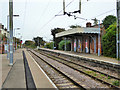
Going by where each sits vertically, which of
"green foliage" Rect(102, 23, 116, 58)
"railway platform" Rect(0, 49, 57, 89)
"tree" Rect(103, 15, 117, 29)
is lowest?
"railway platform" Rect(0, 49, 57, 89)

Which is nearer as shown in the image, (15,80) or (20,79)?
(15,80)

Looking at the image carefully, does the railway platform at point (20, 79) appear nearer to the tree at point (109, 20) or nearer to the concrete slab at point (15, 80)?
the concrete slab at point (15, 80)

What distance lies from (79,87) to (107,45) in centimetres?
1393

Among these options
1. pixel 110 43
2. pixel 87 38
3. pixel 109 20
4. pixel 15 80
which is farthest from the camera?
pixel 109 20

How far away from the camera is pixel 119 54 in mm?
15086

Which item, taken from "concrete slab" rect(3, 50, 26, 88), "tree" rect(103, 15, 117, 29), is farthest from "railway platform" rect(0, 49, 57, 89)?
"tree" rect(103, 15, 117, 29)

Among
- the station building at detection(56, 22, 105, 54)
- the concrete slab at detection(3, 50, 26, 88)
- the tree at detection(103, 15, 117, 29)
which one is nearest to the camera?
the concrete slab at detection(3, 50, 26, 88)

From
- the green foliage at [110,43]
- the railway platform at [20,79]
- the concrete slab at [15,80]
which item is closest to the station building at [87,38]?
the green foliage at [110,43]

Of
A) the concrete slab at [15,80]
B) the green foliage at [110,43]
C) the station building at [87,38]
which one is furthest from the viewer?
the station building at [87,38]

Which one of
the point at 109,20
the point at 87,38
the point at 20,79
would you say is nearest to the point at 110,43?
the point at 87,38

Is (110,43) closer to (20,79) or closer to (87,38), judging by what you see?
(87,38)

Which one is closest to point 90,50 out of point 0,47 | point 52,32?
point 0,47

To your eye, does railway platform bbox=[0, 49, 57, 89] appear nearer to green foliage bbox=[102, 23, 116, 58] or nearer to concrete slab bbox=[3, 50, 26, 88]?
concrete slab bbox=[3, 50, 26, 88]

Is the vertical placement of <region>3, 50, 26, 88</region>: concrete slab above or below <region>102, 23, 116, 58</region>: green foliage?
below
